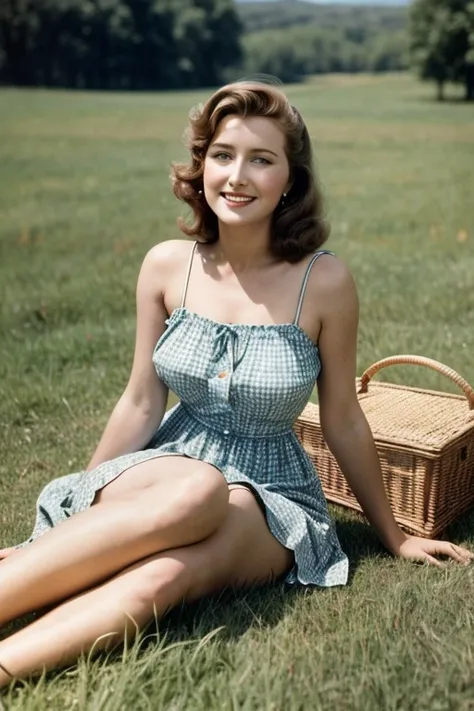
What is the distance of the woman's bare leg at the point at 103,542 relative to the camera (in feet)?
8.09

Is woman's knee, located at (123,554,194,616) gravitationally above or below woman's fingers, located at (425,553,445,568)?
above

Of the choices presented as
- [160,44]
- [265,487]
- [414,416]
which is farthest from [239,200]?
[160,44]

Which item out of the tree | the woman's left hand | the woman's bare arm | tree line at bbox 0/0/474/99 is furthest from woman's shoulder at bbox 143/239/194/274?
tree line at bbox 0/0/474/99

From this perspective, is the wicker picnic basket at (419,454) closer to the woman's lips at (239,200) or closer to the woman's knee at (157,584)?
the woman's knee at (157,584)

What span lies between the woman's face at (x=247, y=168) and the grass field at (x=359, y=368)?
1.30m

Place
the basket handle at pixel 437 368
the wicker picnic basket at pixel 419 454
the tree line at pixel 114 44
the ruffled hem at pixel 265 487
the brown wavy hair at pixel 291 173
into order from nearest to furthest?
the ruffled hem at pixel 265 487 < the brown wavy hair at pixel 291 173 < the wicker picnic basket at pixel 419 454 < the basket handle at pixel 437 368 < the tree line at pixel 114 44

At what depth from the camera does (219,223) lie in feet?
10.6

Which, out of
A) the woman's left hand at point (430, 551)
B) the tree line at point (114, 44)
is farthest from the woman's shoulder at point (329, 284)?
the tree line at point (114, 44)

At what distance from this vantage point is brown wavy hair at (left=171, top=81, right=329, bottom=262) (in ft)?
9.73

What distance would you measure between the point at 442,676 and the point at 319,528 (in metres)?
0.82

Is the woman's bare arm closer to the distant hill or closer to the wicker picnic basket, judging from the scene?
the wicker picnic basket

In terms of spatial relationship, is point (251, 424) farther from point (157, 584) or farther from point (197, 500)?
point (157, 584)

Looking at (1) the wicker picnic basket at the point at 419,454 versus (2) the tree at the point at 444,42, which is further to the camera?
(2) the tree at the point at 444,42

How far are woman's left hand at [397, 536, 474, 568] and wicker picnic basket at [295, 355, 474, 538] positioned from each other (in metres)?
0.21
